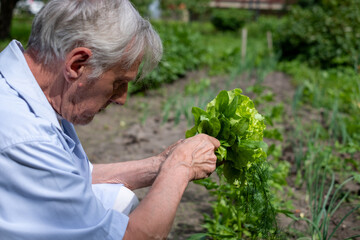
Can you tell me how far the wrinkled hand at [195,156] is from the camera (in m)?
1.48

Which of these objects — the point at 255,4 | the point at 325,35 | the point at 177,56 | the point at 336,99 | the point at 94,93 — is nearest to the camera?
the point at 94,93

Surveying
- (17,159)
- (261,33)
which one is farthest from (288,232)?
(261,33)

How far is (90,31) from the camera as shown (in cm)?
136

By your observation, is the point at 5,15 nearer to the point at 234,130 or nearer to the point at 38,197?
the point at 234,130

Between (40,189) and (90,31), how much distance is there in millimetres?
554

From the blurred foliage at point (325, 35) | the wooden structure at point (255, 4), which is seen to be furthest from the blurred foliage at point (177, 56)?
the wooden structure at point (255, 4)

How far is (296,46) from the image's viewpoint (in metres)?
9.45

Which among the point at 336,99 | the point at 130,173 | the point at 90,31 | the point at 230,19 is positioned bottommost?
the point at 230,19

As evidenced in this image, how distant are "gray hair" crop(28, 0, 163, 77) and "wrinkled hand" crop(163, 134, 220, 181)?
40cm

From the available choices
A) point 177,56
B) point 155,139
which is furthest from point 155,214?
point 177,56

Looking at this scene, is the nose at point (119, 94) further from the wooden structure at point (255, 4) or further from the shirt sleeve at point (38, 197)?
the wooden structure at point (255, 4)

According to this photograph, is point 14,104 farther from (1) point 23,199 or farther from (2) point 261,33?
(2) point 261,33

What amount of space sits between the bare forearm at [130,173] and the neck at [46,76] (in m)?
0.61

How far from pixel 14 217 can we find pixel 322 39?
8.56 metres
